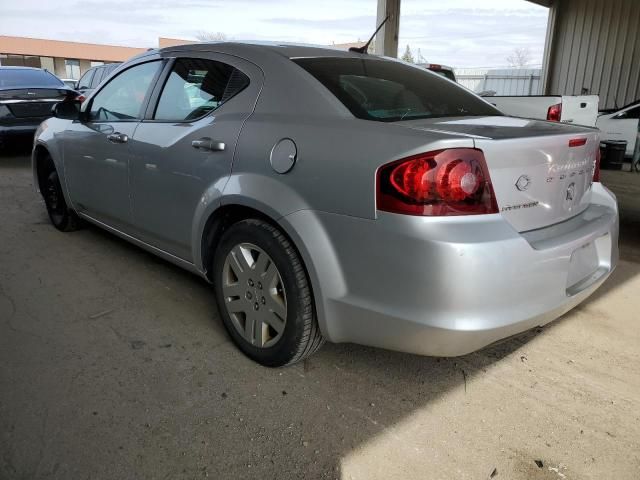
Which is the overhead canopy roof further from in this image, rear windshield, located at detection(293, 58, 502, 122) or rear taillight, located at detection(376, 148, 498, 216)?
rear taillight, located at detection(376, 148, 498, 216)

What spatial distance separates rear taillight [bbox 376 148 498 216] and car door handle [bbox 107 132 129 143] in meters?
2.07

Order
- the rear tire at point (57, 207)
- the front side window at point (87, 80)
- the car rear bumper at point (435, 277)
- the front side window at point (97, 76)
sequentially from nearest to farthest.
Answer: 1. the car rear bumper at point (435, 277)
2. the rear tire at point (57, 207)
3. the front side window at point (97, 76)
4. the front side window at point (87, 80)

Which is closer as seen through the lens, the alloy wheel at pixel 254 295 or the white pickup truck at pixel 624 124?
the alloy wheel at pixel 254 295

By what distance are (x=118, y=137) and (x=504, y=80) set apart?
64.8 ft

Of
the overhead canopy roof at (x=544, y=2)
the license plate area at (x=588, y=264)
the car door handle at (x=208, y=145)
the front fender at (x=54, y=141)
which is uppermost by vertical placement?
the overhead canopy roof at (x=544, y=2)

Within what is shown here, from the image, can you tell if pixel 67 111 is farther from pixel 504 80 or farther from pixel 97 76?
pixel 504 80

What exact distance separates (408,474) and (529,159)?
50.4 inches

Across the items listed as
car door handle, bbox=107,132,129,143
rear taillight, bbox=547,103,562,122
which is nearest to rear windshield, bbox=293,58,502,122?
car door handle, bbox=107,132,129,143

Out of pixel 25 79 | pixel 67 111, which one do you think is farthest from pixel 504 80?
pixel 67 111

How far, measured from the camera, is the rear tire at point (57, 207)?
4660 mm

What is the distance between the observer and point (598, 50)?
1523 cm

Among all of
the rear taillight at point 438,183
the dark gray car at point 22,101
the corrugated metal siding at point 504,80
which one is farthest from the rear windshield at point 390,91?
the corrugated metal siding at point 504,80

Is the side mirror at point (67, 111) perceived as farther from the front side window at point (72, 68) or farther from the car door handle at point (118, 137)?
the front side window at point (72, 68)

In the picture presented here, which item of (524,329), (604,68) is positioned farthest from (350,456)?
(604,68)
